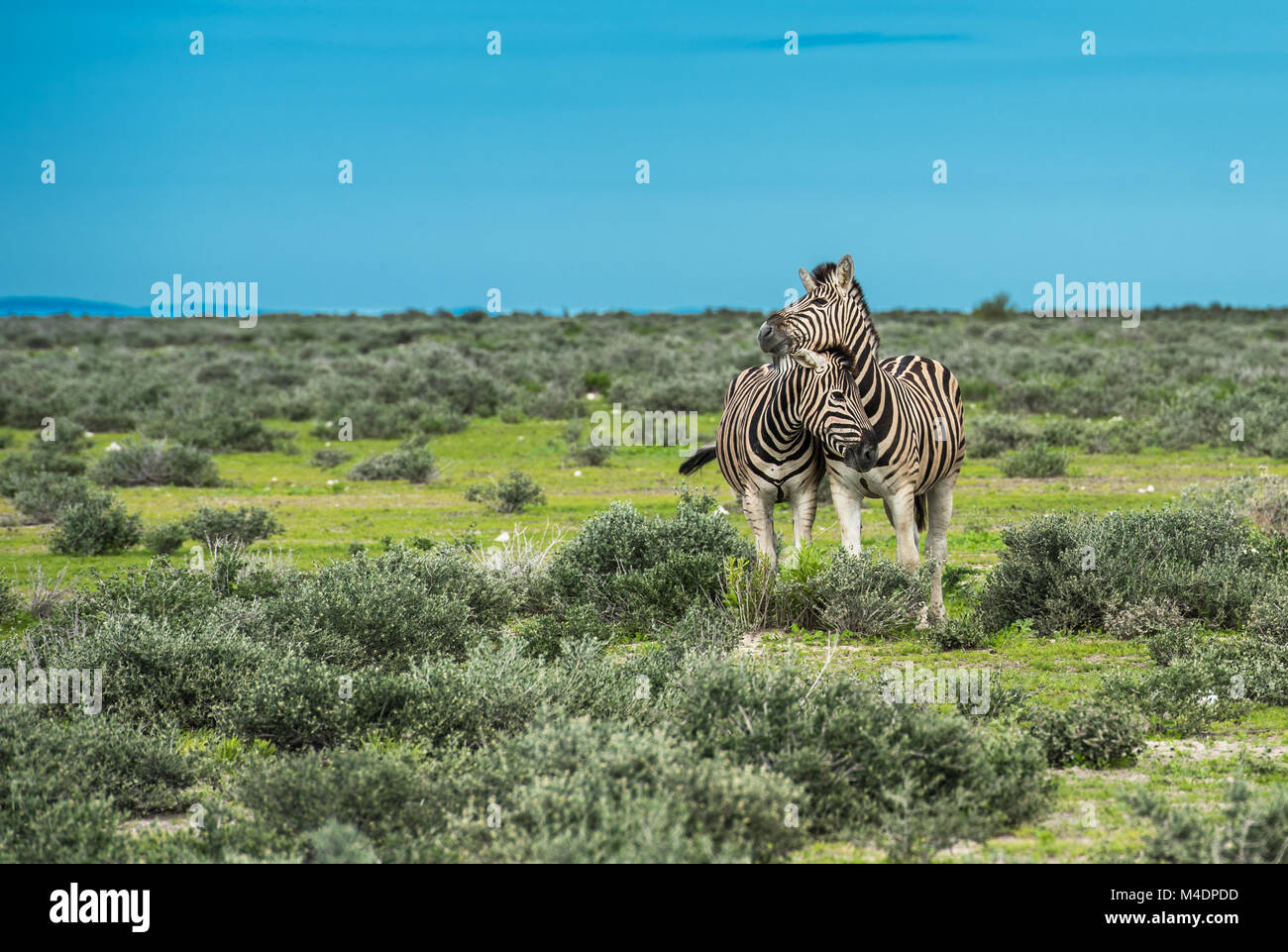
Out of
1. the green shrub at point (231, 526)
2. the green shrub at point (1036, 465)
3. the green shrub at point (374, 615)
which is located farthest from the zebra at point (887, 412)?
the green shrub at point (1036, 465)

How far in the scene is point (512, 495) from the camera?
1795 cm

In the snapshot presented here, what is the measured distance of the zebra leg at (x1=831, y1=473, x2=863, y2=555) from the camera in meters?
9.76

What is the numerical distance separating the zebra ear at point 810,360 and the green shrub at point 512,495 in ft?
30.1

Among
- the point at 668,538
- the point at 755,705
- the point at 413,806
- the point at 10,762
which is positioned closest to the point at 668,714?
the point at 755,705

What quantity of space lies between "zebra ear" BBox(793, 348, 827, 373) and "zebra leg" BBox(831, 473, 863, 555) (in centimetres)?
91

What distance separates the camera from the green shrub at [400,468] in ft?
70.5

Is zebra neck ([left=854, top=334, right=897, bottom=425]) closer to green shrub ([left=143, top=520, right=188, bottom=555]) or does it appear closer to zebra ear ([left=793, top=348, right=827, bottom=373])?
zebra ear ([left=793, top=348, right=827, bottom=373])

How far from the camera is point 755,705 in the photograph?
6.55m

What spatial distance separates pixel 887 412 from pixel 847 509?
838 mm

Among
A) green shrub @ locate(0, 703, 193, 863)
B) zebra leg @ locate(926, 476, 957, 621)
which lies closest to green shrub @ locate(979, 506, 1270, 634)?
zebra leg @ locate(926, 476, 957, 621)

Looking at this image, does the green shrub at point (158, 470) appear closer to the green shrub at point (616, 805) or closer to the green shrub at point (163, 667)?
the green shrub at point (163, 667)

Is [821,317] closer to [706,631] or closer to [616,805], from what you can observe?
[706,631]

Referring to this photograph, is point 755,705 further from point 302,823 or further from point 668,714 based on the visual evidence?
point 302,823
